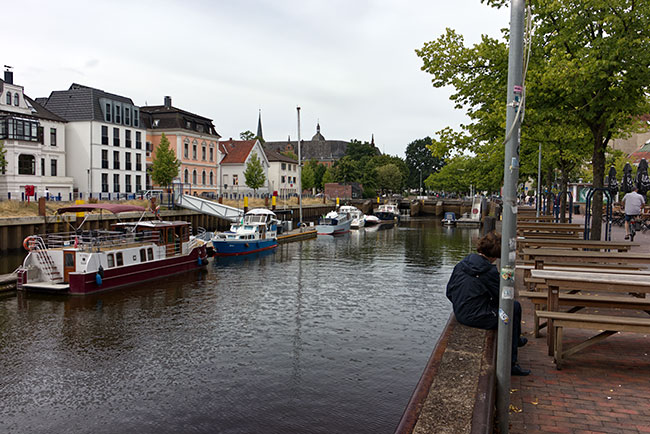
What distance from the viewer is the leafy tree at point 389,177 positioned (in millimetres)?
118312

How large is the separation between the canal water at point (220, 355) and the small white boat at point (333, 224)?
88.4 ft

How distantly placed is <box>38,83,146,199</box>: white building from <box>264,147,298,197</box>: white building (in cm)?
3286

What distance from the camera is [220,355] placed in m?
13.5

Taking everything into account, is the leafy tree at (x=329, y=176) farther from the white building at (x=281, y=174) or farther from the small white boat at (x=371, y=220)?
the small white boat at (x=371, y=220)

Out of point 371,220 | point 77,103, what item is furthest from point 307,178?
point 77,103

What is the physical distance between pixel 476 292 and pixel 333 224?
46.2 meters

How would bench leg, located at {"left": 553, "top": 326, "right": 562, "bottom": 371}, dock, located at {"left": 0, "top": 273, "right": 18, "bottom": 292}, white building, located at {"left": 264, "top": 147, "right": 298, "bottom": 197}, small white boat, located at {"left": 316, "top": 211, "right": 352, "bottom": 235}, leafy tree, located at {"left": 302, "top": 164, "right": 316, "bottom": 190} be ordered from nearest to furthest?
bench leg, located at {"left": 553, "top": 326, "right": 562, "bottom": 371}
dock, located at {"left": 0, "top": 273, "right": 18, "bottom": 292}
small white boat, located at {"left": 316, "top": 211, "right": 352, "bottom": 235}
white building, located at {"left": 264, "top": 147, "right": 298, "bottom": 197}
leafy tree, located at {"left": 302, "top": 164, "right": 316, "bottom": 190}

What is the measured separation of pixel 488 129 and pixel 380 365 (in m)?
8.64

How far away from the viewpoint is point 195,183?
72.4 metres

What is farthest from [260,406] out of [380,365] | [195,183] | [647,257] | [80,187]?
[195,183]

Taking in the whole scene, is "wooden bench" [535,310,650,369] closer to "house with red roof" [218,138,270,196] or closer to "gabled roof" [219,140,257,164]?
"house with red roof" [218,138,270,196]

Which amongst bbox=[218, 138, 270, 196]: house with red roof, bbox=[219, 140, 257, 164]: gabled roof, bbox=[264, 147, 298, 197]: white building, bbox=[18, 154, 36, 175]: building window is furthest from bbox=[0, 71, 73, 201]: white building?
bbox=[264, 147, 298, 197]: white building

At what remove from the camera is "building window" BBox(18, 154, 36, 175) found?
4853cm

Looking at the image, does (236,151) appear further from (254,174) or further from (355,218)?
(355,218)
